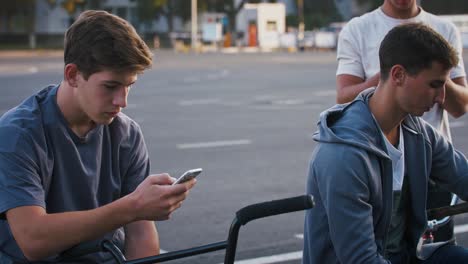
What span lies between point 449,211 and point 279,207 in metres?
1.17

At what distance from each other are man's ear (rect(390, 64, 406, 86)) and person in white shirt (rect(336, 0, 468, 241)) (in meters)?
1.47

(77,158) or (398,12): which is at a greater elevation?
(398,12)

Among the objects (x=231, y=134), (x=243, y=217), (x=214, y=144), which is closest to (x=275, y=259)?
(x=243, y=217)

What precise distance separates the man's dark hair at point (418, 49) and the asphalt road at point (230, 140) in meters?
3.16

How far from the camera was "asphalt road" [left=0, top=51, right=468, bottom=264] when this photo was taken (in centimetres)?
743

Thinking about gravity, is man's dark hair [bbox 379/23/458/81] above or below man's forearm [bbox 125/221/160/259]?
above

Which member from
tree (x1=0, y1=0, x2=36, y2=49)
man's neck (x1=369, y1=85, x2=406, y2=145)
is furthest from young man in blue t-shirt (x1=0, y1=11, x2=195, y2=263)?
tree (x1=0, y1=0, x2=36, y2=49)

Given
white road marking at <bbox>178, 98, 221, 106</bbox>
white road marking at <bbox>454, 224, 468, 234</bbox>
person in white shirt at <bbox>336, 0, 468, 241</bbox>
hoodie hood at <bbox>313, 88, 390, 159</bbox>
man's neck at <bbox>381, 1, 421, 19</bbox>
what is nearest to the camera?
hoodie hood at <bbox>313, 88, 390, 159</bbox>

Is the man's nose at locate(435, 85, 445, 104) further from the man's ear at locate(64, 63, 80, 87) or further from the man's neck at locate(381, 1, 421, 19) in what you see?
the man's neck at locate(381, 1, 421, 19)

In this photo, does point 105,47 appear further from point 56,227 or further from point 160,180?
point 56,227

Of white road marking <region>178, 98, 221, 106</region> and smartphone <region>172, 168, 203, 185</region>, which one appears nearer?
smartphone <region>172, 168, 203, 185</region>

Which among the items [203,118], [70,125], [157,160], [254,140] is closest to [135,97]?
[203,118]

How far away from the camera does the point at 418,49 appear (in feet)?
11.3

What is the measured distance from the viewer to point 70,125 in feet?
11.0
